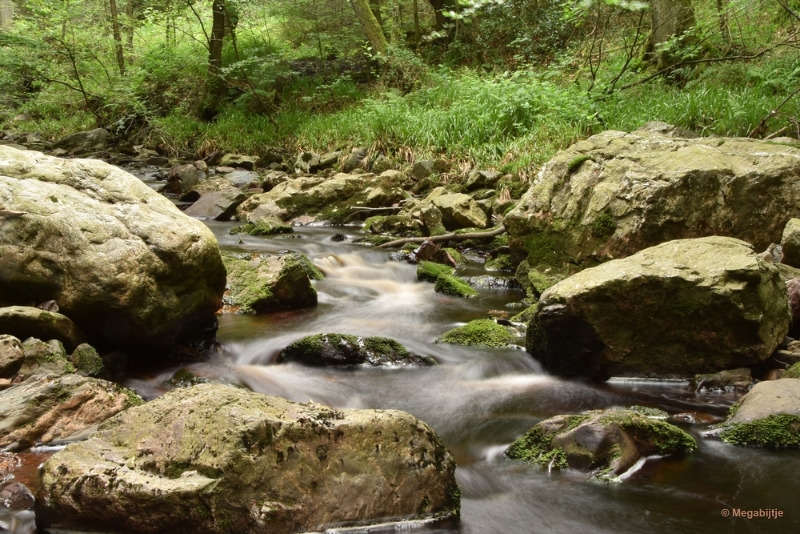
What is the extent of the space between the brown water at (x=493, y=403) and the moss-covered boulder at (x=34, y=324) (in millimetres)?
691

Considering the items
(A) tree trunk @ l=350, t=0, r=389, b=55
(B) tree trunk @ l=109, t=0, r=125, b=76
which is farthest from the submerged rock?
(B) tree trunk @ l=109, t=0, r=125, b=76

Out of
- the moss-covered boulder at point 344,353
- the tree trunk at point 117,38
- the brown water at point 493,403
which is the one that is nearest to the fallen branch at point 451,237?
the brown water at point 493,403

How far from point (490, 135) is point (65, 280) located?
973cm

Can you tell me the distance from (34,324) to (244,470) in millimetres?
2448

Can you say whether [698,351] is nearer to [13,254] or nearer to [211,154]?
[13,254]

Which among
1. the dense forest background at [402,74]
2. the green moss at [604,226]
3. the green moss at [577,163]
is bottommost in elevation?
the green moss at [604,226]

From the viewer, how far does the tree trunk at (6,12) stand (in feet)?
97.9

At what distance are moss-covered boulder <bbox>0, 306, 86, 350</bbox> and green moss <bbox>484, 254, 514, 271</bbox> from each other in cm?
524

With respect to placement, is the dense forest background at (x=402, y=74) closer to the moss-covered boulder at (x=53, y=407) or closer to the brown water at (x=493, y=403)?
the brown water at (x=493, y=403)

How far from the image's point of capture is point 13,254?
4352 mm

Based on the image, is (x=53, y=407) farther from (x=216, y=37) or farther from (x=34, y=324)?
(x=216, y=37)

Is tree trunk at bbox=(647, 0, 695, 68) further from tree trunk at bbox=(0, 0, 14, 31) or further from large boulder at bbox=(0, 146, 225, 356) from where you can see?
tree trunk at bbox=(0, 0, 14, 31)

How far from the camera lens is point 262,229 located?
34.7ft

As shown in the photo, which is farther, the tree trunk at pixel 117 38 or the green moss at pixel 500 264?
the tree trunk at pixel 117 38
